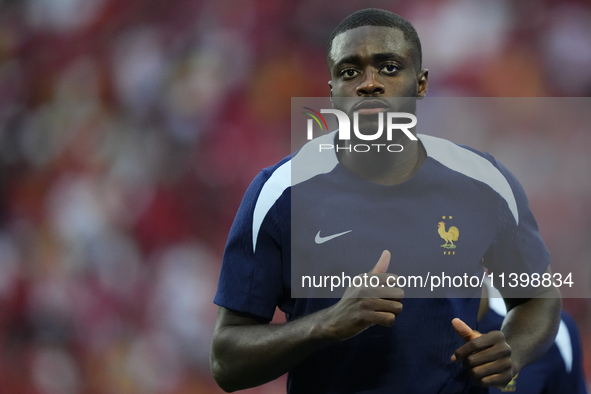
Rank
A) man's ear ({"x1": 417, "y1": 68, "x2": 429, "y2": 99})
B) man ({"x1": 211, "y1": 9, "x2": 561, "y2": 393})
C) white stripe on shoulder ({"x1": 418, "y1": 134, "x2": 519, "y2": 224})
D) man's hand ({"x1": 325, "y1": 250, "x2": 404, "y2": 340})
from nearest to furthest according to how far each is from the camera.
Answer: man's hand ({"x1": 325, "y1": 250, "x2": 404, "y2": 340}) → man ({"x1": 211, "y1": 9, "x2": 561, "y2": 393}) → white stripe on shoulder ({"x1": 418, "y1": 134, "x2": 519, "y2": 224}) → man's ear ({"x1": 417, "y1": 68, "x2": 429, "y2": 99})

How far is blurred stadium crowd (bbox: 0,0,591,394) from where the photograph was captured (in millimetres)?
3299

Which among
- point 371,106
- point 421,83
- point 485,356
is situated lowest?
point 485,356

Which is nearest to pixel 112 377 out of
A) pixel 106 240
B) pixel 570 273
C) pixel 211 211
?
pixel 106 240

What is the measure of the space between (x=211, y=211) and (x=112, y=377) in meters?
1.02

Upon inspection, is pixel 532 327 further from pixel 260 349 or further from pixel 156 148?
pixel 156 148

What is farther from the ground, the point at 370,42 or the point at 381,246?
the point at 370,42

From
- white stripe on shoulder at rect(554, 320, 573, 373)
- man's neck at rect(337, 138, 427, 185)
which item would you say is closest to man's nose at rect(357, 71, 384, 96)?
man's neck at rect(337, 138, 427, 185)

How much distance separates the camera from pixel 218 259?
11.3ft

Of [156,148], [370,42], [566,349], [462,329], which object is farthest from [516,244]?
[156,148]

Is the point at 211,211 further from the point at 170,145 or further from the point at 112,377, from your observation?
the point at 112,377

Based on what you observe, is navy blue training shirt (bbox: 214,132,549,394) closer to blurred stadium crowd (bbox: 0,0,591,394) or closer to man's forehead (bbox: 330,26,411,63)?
man's forehead (bbox: 330,26,411,63)

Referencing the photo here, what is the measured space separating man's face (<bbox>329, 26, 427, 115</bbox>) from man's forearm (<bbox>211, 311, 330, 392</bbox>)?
49cm

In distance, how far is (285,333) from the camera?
120 centimetres

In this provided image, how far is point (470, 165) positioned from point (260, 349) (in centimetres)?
64
